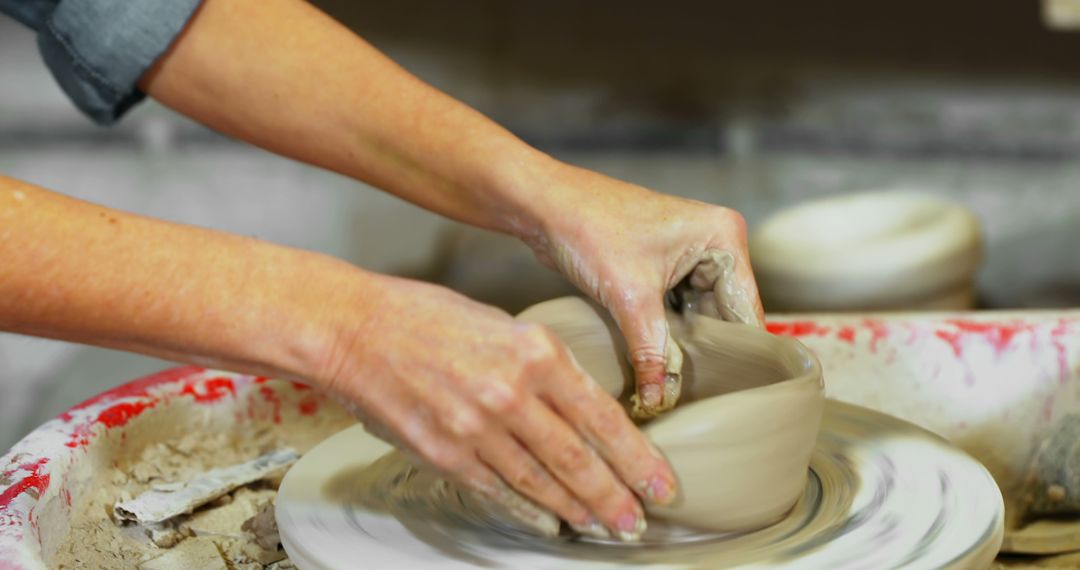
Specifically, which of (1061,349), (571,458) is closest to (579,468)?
(571,458)

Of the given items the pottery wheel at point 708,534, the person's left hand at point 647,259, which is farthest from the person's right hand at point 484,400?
the person's left hand at point 647,259

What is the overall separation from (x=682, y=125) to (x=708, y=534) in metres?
2.53

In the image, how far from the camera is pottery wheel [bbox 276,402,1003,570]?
2.96 ft

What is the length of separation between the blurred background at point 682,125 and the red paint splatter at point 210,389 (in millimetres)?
1810

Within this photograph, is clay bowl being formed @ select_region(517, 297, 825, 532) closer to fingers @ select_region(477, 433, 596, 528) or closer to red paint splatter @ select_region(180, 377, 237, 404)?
fingers @ select_region(477, 433, 596, 528)

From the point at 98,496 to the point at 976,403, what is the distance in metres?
0.92

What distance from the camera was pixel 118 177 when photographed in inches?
122

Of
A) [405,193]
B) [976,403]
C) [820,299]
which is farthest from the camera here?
[820,299]

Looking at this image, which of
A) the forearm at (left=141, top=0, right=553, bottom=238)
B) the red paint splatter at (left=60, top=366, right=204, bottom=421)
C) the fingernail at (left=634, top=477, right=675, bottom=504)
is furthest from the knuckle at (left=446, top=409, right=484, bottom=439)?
the red paint splatter at (left=60, top=366, right=204, bottom=421)

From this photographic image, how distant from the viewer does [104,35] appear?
1.18m

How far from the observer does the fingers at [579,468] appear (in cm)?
79

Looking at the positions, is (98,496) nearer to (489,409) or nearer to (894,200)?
(489,409)

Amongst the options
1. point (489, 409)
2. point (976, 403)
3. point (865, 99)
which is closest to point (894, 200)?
point (865, 99)

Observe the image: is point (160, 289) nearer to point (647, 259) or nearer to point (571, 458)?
point (571, 458)
